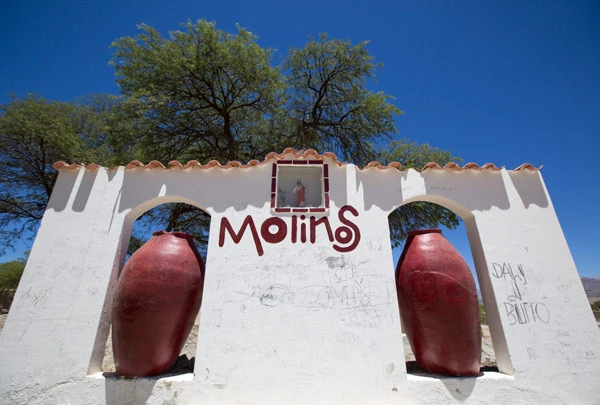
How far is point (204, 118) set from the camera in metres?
10.4

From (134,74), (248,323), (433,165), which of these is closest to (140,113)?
(134,74)

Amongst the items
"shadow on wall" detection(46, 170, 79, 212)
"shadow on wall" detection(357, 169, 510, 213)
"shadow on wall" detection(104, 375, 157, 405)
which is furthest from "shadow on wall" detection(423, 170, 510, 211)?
"shadow on wall" detection(46, 170, 79, 212)

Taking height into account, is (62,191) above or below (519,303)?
above

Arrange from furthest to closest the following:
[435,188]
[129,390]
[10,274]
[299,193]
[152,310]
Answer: [10,274] < [299,193] < [435,188] < [152,310] < [129,390]

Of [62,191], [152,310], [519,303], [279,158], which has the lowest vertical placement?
[152,310]

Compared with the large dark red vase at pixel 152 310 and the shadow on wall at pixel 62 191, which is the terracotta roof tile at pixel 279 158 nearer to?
the shadow on wall at pixel 62 191

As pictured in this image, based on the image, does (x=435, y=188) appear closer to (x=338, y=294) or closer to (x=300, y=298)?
(x=338, y=294)

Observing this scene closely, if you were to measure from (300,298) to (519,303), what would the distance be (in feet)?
9.95

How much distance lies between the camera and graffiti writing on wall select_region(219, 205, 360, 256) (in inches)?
174

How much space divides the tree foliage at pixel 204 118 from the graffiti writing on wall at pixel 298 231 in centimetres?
570

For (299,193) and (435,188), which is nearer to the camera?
(435,188)

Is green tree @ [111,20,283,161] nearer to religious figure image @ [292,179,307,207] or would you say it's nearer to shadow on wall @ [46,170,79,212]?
shadow on wall @ [46,170,79,212]

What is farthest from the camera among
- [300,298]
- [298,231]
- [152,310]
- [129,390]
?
[298,231]

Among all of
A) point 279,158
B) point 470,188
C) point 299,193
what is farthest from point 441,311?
point 279,158
